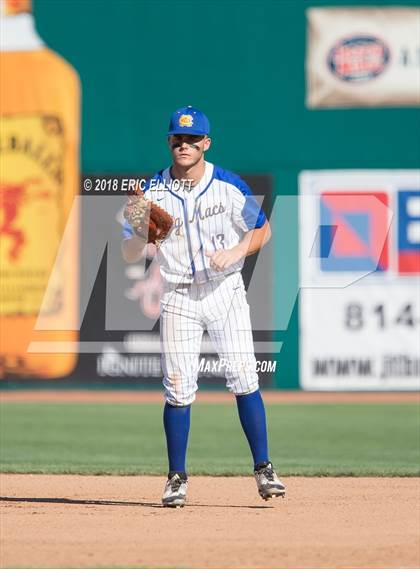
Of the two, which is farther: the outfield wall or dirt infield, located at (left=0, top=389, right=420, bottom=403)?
the outfield wall

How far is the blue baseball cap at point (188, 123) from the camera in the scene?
6312 millimetres

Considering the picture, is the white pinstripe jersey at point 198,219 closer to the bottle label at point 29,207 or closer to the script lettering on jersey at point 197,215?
the script lettering on jersey at point 197,215

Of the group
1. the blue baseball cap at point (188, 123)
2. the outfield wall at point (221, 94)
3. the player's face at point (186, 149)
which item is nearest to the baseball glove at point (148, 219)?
the player's face at point (186, 149)

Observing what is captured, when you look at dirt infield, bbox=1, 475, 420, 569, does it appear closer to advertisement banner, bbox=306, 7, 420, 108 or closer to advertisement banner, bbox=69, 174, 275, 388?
Answer: advertisement banner, bbox=69, 174, 275, 388

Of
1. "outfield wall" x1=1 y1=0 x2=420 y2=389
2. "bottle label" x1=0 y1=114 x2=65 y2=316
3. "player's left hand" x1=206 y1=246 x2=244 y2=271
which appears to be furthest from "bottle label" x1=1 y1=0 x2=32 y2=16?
"player's left hand" x1=206 y1=246 x2=244 y2=271

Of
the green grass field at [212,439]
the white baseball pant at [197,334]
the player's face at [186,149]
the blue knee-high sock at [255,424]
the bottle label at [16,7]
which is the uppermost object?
the bottle label at [16,7]

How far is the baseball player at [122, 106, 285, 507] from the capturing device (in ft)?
20.9

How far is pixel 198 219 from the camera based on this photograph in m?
6.39

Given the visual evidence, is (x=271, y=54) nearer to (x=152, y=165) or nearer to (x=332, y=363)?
(x=152, y=165)

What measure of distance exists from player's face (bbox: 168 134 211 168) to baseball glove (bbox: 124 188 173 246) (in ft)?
0.82

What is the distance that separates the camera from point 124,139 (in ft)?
49.3

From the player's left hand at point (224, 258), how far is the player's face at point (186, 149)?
0.46 metres

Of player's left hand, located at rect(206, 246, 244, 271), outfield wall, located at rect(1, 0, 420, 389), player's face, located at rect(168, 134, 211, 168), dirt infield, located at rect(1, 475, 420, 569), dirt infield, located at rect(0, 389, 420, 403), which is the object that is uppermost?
outfield wall, located at rect(1, 0, 420, 389)

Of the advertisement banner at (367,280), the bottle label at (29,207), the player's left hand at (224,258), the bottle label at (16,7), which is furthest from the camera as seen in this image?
the bottle label at (16,7)
